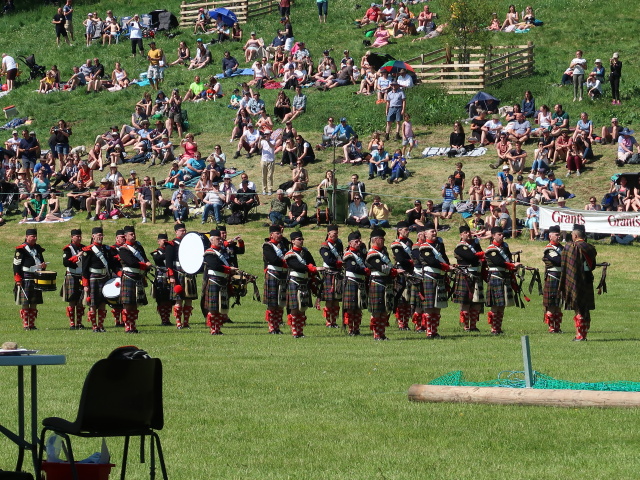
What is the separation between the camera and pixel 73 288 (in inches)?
767

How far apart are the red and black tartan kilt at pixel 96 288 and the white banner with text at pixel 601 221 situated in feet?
33.8

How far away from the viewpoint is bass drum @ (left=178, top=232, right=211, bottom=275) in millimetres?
19516

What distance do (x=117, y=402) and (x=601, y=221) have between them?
63.7ft

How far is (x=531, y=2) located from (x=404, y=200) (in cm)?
1597

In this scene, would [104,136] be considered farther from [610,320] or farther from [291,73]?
[610,320]

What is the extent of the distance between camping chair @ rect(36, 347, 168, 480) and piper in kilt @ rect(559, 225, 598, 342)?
10836 millimetres

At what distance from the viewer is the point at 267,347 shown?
16.5m

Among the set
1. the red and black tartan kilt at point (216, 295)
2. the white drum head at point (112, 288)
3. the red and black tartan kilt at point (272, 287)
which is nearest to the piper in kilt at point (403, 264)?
the red and black tartan kilt at point (272, 287)

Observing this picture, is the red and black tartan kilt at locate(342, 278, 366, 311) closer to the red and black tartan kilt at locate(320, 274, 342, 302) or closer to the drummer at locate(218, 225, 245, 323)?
the red and black tartan kilt at locate(320, 274, 342, 302)

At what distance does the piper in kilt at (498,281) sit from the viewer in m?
18.5

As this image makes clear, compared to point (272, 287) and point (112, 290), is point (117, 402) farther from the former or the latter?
point (112, 290)

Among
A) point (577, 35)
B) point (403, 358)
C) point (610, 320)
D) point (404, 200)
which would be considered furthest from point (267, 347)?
→ point (577, 35)

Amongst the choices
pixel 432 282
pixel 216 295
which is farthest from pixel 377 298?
pixel 216 295

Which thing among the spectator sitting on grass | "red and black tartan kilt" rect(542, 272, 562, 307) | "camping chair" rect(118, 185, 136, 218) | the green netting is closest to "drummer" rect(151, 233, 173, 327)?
"red and black tartan kilt" rect(542, 272, 562, 307)
